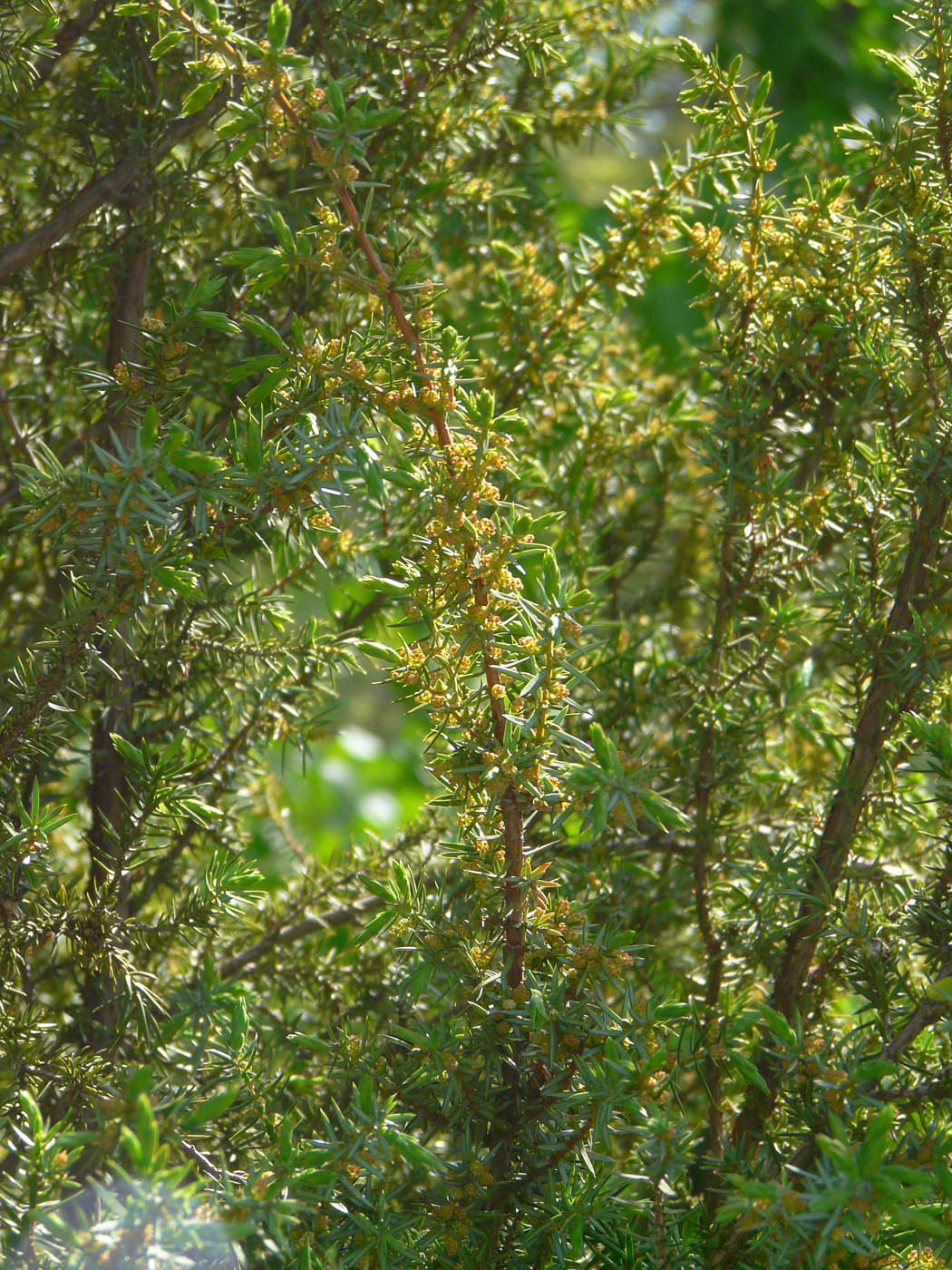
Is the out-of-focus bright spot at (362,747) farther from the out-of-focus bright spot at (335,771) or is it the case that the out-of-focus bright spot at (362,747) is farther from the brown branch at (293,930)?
the brown branch at (293,930)

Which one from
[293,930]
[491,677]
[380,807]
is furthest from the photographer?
[380,807]

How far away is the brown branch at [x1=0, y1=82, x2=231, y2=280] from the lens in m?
0.72

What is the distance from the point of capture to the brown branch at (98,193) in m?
0.72

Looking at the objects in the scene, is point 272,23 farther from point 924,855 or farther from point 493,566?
point 924,855

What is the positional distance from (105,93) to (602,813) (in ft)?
1.83

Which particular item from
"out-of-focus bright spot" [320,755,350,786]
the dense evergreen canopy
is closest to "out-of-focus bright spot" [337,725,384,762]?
"out-of-focus bright spot" [320,755,350,786]

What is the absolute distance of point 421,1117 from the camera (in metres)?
0.61

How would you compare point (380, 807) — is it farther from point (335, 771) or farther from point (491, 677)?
point (491, 677)

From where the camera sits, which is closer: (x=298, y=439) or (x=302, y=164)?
(x=298, y=439)

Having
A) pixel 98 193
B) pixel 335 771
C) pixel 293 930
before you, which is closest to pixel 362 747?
pixel 335 771

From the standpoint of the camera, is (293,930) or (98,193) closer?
(98,193)

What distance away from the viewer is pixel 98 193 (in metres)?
0.72

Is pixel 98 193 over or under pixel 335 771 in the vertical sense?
under

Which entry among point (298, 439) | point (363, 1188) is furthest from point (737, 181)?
point (363, 1188)
